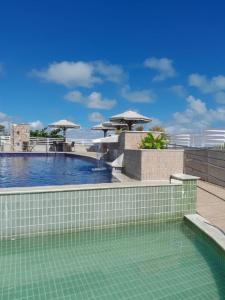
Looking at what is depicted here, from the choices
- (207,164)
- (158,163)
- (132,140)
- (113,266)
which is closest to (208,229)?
(113,266)

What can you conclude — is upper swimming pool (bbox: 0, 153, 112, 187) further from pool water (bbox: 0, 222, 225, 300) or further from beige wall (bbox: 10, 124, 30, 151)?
beige wall (bbox: 10, 124, 30, 151)

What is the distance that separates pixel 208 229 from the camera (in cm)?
448

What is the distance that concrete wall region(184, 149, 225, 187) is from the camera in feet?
27.3

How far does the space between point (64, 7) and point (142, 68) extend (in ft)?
64.2

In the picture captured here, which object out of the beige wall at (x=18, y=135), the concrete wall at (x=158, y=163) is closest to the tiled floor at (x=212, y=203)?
the concrete wall at (x=158, y=163)

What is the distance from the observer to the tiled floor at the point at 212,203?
201 inches

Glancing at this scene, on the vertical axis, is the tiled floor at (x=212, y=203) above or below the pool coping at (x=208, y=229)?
above

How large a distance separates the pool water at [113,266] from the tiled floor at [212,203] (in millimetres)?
534

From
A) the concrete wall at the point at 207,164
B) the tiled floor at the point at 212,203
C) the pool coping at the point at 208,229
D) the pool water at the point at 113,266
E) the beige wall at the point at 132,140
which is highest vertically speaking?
the beige wall at the point at 132,140

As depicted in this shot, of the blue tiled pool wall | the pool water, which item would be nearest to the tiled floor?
the blue tiled pool wall

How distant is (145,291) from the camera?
3072mm

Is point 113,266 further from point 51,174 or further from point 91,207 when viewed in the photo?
point 51,174

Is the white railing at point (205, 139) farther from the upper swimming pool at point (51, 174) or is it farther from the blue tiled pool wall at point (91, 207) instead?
the blue tiled pool wall at point (91, 207)

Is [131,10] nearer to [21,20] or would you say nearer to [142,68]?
[21,20]
